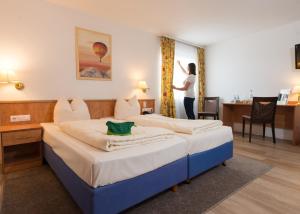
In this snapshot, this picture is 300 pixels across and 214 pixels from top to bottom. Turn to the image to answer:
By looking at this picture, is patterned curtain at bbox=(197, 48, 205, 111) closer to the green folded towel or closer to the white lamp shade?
the green folded towel

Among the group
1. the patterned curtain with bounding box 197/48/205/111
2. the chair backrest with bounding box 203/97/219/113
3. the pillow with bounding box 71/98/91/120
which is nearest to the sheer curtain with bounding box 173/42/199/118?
the patterned curtain with bounding box 197/48/205/111

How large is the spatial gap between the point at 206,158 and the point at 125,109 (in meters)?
1.85

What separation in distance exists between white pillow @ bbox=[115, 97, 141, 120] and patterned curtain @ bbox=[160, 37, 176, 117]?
103cm

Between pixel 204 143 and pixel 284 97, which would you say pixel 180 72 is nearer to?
pixel 284 97

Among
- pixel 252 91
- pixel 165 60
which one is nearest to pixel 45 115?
pixel 165 60

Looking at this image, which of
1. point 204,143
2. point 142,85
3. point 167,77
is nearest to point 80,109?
point 142,85

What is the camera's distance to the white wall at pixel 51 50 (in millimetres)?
2582

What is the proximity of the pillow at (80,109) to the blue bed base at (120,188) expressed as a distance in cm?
114

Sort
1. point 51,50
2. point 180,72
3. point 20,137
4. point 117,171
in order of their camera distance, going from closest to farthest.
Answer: point 117,171
point 20,137
point 51,50
point 180,72

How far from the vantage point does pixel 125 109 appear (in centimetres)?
342

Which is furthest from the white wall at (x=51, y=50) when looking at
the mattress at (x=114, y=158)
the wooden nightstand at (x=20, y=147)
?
the mattress at (x=114, y=158)

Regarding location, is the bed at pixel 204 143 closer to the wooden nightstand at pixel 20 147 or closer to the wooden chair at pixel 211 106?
the wooden nightstand at pixel 20 147

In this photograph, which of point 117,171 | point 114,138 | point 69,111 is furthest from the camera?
point 69,111

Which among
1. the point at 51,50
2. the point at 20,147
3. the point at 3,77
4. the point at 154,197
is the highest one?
the point at 51,50
